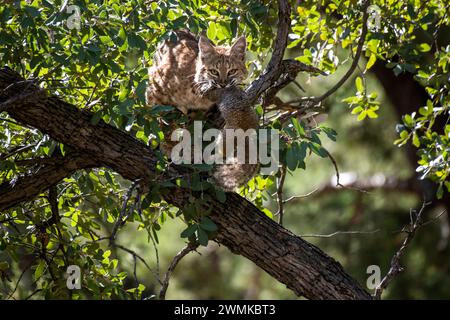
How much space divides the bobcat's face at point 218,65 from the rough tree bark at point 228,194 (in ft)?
1.32

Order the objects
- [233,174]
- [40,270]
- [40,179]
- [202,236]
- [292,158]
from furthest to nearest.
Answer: [40,270] → [40,179] → [233,174] → [202,236] → [292,158]

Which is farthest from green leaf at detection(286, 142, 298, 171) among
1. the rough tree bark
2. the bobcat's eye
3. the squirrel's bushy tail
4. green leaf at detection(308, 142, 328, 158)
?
the bobcat's eye

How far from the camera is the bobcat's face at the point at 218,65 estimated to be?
12.8 ft

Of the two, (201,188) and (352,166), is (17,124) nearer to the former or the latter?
(201,188)

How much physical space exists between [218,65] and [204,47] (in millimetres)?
119

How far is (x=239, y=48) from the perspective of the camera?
399cm

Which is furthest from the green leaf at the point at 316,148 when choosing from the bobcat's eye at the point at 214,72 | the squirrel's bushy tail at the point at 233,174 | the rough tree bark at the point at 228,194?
the bobcat's eye at the point at 214,72

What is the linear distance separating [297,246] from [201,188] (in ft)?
1.87

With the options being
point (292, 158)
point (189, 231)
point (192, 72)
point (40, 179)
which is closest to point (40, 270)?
point (40, 179)

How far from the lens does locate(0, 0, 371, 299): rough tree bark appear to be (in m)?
3.31

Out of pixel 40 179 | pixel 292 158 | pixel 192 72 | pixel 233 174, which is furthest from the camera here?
pixel 192 72

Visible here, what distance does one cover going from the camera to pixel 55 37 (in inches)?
124

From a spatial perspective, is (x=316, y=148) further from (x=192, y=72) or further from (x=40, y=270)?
(x=40, y=270)
